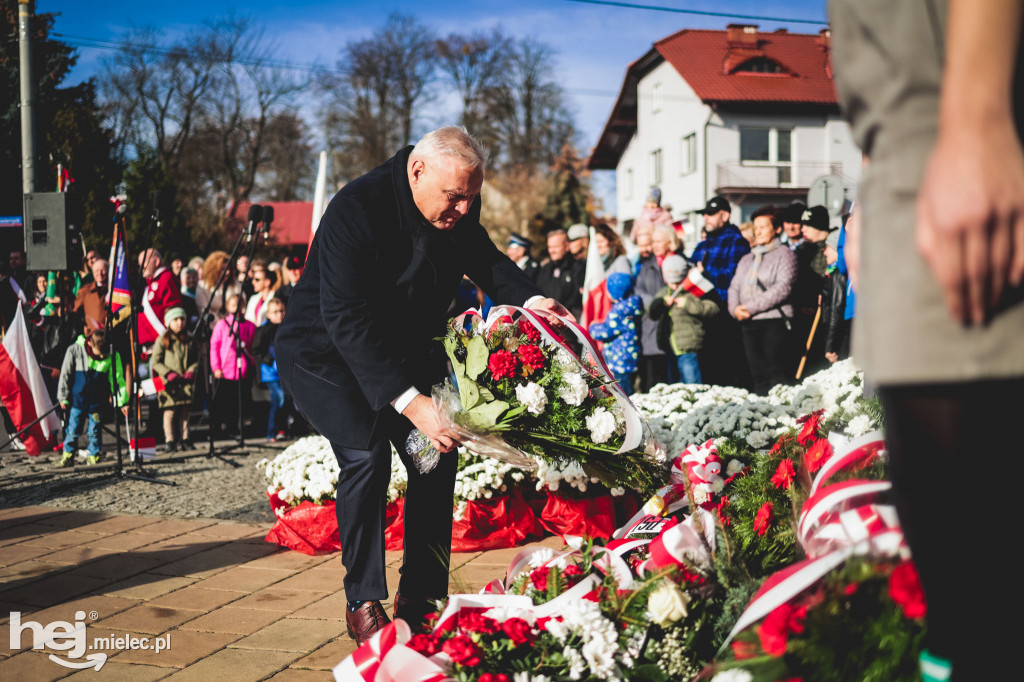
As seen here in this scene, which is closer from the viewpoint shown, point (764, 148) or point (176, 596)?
point (176, 596)

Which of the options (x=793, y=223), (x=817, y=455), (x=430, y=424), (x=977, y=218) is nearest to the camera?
(x=977, y=218)

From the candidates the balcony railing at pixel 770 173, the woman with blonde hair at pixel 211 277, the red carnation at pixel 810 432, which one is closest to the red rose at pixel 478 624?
the red carnation at pixel 810 432

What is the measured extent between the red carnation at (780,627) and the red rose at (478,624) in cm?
84

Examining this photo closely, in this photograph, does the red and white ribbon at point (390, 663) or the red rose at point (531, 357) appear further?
the red rose at point (531, 357)

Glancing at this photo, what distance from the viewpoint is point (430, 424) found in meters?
2.76

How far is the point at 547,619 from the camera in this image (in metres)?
2.28

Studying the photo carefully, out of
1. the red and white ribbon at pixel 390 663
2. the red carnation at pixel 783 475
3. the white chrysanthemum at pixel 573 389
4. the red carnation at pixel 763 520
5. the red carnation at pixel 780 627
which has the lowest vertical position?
the red and white ribbon at pixel 390 663

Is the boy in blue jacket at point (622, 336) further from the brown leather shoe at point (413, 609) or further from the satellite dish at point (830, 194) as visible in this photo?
the brown leather shoe at point (413, 609)

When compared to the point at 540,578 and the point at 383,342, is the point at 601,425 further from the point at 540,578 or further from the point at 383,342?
the point at 383,342

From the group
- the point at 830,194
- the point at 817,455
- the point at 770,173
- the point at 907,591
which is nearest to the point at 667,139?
the point at 770,173

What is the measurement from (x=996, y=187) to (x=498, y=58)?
137 feet

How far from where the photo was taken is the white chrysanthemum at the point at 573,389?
2836mm

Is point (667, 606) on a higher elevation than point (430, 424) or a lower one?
lower

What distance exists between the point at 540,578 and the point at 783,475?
0.88 meters
